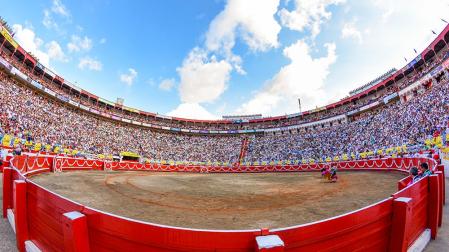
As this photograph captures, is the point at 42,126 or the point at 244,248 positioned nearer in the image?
the point at 244,248

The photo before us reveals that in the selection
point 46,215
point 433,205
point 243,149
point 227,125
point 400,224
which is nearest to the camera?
point 400,224

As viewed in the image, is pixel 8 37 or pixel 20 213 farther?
pixel 8 37

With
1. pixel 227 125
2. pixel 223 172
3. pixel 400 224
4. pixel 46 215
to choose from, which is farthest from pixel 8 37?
pixel 227 125

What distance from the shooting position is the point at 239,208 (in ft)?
24.3

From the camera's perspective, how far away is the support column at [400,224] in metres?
3.45

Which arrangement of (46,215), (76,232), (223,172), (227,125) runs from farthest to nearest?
(227,125)
(223,172)
(46,215)
(76,232)

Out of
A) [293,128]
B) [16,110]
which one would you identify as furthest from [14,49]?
[293,128]

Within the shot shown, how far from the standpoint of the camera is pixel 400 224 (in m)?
3.49

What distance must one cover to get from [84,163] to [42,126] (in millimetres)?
12519

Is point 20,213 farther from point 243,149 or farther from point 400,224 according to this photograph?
point 243,149

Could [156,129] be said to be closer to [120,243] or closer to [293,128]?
[293,128]

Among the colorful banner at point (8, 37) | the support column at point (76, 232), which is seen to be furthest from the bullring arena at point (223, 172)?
the colorful banner at point (8, 37)

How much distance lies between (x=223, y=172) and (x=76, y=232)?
36769 mm

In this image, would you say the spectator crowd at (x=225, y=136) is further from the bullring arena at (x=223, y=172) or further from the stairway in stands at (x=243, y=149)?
the stairway in stands at (x=243, y=149)
